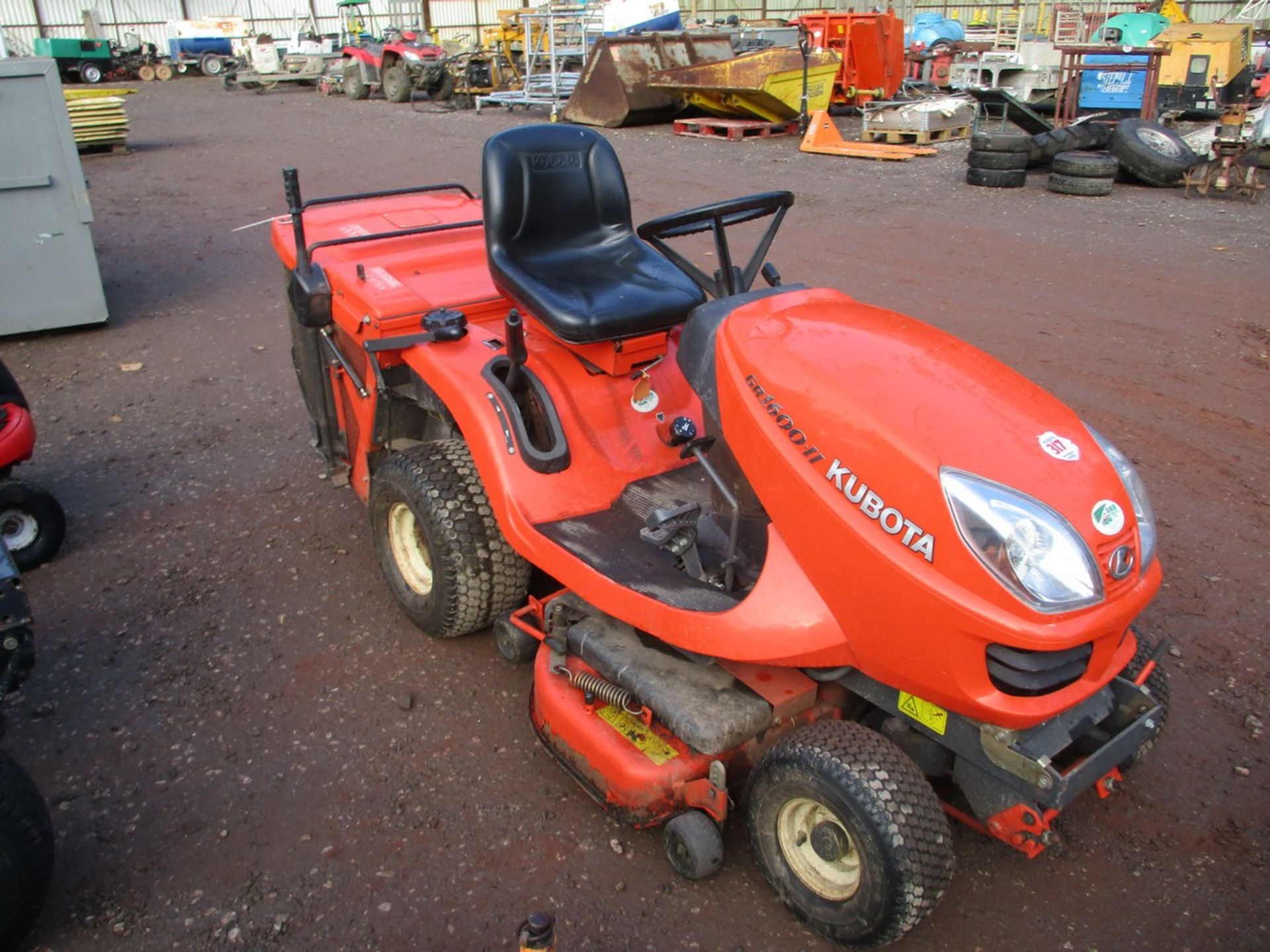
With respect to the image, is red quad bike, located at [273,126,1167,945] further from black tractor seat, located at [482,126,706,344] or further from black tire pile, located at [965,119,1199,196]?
black tire pile, located at [965,119,1199,196]

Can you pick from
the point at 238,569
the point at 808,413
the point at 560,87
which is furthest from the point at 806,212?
the point at 560,87

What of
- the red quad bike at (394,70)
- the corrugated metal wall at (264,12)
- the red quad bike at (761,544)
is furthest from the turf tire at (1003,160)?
the corrugated metal wall at (264,12)

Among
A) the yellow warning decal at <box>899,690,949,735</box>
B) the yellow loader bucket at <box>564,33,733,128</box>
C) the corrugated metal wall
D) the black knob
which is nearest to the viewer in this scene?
the yellow warning decal at <box>899,690,949,735</box>

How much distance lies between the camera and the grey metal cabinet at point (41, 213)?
18.6 ft

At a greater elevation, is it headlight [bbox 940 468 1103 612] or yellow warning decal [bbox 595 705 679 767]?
headlight [bbox 940 468 1103 612]

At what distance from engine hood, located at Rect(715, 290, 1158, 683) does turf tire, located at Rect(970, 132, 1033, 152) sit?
8.39m

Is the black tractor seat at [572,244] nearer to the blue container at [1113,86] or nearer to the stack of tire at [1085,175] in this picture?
the stack of tire at [1085,175]

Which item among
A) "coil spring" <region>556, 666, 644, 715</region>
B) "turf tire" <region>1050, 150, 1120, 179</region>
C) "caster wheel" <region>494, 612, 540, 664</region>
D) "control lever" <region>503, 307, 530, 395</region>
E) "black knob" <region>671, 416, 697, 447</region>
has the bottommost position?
"caster wheel" <region>494, 612, 540, 664</region>

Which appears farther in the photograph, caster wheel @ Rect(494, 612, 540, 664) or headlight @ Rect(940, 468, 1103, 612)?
caster wheel @ Rect(494, 612, 540, 664)

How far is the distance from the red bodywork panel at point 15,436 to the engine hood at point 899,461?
2736 millimetres

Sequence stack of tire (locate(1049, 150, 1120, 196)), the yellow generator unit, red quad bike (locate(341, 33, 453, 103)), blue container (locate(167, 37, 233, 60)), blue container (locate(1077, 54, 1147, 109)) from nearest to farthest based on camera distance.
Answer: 1. stack of tire (locate(1049, 150, 1120, 196))
2. blue container (locate(1077, 54, 1147, 109))
3. the yellow generator unit
4. red quad bike (locate(341, 33, 453, 103))
5. blue container (locate(167, 37, 233, 60))

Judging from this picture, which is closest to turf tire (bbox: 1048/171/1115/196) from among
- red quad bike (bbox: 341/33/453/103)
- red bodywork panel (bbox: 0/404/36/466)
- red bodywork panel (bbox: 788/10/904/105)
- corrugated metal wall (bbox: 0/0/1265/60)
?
red bodywork panel (bbox: 788/10/904/105)

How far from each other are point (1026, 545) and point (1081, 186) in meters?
8.78

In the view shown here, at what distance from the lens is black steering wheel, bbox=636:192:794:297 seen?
9.01 feet
